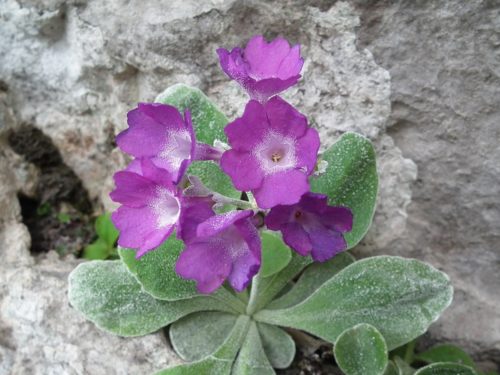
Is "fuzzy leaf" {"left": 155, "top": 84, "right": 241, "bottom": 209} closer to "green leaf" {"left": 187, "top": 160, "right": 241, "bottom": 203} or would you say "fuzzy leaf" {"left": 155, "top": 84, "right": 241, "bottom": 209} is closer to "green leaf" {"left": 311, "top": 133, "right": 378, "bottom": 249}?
"green leaf" {"left": 187, "top": 160, "right": 241, "bottom": 203}

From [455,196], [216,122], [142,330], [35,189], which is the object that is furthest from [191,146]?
[35,189]

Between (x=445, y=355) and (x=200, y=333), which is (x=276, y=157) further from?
(x=445, y=355)

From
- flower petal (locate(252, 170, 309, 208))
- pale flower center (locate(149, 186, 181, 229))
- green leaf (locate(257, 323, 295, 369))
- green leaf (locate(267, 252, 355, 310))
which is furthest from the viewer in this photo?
green leaf (locate(267, 252, 355, 310))

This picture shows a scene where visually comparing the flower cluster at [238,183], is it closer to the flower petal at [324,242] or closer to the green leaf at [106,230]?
the flower petal at [324,242]

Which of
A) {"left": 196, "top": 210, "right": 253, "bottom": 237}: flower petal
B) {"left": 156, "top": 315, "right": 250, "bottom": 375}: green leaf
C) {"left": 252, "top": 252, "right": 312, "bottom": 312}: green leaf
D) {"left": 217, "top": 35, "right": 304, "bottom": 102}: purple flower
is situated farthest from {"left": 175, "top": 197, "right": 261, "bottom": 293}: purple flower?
{"left": 252, "top": 252, "right": 312, "bottom": 312}: green leaf

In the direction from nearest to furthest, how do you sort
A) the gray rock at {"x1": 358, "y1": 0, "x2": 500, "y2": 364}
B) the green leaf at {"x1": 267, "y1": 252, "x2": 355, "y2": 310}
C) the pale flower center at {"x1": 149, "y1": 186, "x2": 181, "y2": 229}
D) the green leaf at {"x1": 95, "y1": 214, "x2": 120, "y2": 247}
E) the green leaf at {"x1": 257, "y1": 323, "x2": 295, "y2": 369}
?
the pale flower center at {"x1": 149, "y1": 186, "x2": 181, "y2": 229} → the gray rock at {"x1": 358, "y1": 0, "x2": 500, "y2": 364} → the green leaf at {"x1": 257, "y1": 323, "x2": 295, "y2": 369} → the green leaf at {"x1": 267, "y1": 252, "x2": 355, "y2": 310} → the green leaf at {"x1": 95, "y1": 214, "x2": 120, "y2": 247}

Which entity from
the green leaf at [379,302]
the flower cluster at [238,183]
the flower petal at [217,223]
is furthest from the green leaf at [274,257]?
the flower petal at [217,223]

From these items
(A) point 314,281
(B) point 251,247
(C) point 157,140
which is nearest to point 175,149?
(C) point 157,140

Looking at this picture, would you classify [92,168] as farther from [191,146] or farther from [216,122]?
[191,146]

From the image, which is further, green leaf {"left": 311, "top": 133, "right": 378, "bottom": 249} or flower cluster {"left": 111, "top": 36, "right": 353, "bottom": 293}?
green leaf {"left": 311, "top": 133, "right": 378, "bottom": 249}
